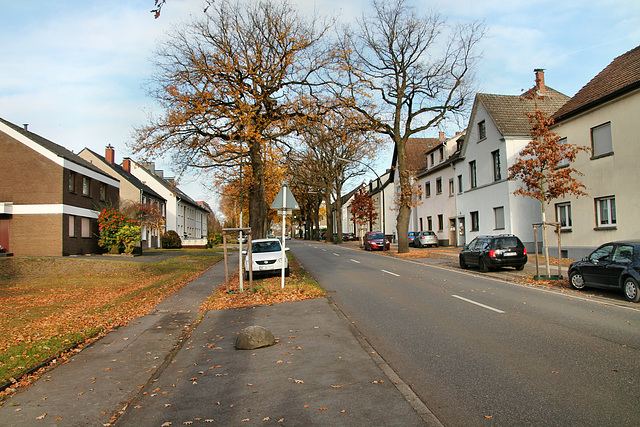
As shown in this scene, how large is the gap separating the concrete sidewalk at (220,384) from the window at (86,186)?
25.4 metres

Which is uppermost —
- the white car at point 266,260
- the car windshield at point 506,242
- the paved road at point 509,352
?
the car windshield at point 506,242

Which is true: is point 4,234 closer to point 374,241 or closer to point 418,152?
point 374,241

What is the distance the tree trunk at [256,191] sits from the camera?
19484mm

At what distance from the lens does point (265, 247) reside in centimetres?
1816

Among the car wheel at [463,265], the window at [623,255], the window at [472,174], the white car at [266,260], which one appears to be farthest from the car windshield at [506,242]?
the window at [472,174]

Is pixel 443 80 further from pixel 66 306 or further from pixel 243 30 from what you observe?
pixel 66 306

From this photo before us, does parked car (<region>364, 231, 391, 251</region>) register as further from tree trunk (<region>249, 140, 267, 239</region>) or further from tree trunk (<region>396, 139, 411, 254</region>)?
tree trunk (<region>249, 140, 267, 239</region>)

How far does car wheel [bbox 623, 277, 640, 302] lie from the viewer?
10906mm

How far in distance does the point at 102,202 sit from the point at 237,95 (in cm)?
2097

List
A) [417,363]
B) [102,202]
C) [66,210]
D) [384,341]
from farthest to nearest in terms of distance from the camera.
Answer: [102,202] < [66,210] < [384,341] < [417,363]

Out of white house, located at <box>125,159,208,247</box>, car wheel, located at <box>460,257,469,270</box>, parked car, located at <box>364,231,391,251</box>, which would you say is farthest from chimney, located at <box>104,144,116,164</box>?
car wheel, located at <box>460,257,469,270</box>

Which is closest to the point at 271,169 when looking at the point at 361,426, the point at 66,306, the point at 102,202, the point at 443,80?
the point at 66,306

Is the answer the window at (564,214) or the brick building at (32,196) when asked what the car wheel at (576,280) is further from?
the brick building at (32,196)

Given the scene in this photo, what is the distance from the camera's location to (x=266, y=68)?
1917 cm
